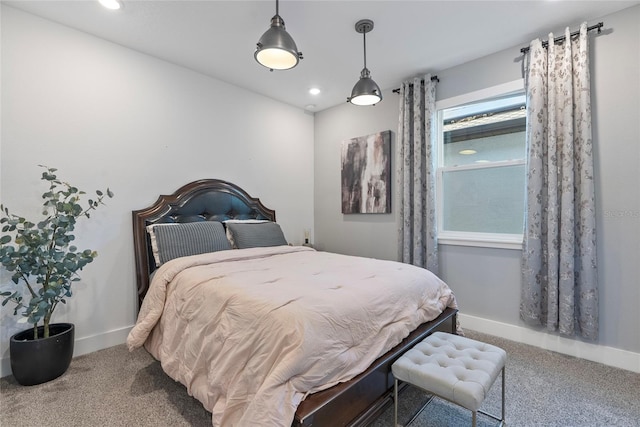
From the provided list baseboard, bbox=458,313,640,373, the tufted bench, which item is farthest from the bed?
baseboard, bbox=458,313,640,373

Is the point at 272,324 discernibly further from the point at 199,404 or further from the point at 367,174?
the point at 367,174

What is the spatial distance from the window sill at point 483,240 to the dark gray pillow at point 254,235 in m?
1.81

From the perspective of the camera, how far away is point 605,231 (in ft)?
7.72

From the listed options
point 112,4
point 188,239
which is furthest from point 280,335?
point 112,4

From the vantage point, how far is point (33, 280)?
90.3 inches

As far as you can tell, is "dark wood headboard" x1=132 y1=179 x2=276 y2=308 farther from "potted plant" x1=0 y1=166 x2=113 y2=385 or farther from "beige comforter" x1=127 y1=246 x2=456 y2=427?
"beige comforter" x1=127 y1=246 x2=456 y2=427

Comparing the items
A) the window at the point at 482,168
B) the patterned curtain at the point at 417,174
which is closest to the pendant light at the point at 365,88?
the patterned curtain at the point at 417,174

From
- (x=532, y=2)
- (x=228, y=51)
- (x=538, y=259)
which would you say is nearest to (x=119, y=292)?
(x=228, y=51)

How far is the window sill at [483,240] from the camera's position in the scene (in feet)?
9.28

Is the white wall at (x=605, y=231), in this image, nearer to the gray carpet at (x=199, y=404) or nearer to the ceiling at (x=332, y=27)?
the ceiling at (x=332, y=27)

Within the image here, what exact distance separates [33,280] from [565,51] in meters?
4.58

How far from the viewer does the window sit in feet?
9.46

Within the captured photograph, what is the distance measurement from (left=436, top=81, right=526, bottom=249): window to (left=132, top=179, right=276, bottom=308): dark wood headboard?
2231 mm

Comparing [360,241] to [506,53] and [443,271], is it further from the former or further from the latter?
[506,53]
